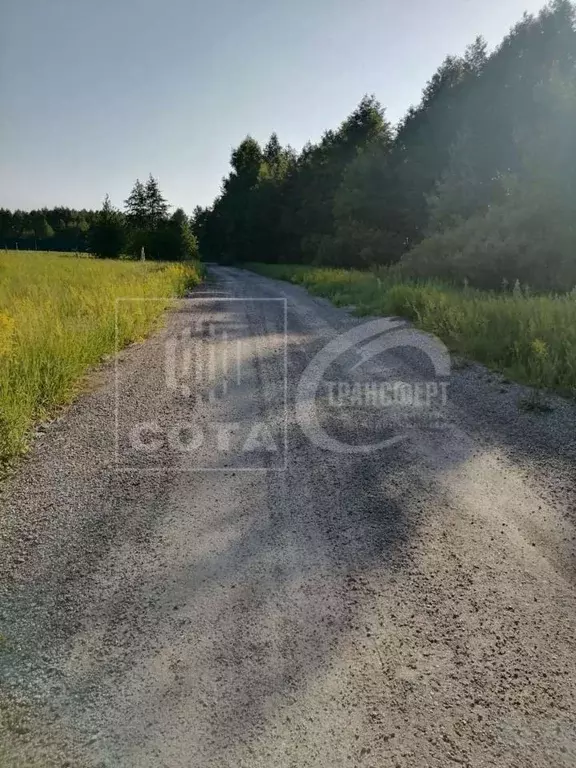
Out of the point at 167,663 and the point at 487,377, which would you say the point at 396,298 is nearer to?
the point at 487,377

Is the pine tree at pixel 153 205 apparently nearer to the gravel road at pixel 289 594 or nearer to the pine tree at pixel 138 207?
the pine tree at pixel 138 207

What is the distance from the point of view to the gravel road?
4.78 feet

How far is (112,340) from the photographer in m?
6.65

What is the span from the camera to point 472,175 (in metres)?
16.8

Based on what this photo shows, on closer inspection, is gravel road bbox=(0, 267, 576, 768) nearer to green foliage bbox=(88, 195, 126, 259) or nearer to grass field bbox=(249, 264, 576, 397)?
grass field bbox=(249, 264, 576, 397)

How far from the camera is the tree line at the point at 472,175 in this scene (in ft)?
37.8

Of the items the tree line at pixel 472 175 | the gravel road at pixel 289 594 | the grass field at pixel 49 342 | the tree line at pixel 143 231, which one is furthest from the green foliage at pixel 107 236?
the gravel road at pixel 289 594

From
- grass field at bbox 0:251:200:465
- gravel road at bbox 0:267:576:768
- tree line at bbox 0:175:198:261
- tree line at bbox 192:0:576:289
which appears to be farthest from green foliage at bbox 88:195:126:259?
gravel road at bbox 0:267:576:768

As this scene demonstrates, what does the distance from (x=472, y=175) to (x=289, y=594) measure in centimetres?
1835

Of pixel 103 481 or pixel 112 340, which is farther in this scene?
pixel 112 340

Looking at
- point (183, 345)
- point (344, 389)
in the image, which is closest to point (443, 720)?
point (344, 389)

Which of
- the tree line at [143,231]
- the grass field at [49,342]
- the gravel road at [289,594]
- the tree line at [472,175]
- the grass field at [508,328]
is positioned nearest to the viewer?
the gravel road at [289,594]

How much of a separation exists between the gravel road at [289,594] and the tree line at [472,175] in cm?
936

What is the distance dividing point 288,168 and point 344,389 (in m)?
49.2
